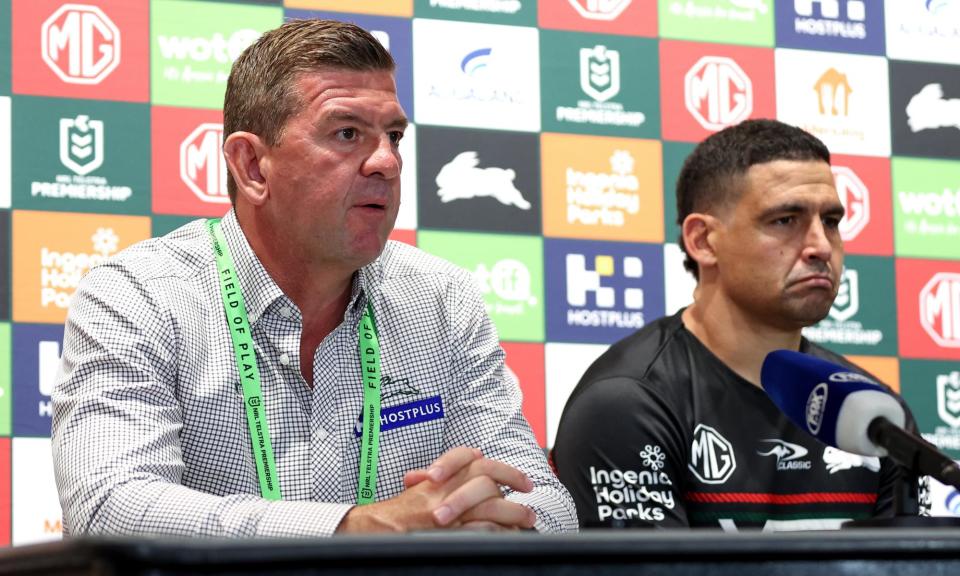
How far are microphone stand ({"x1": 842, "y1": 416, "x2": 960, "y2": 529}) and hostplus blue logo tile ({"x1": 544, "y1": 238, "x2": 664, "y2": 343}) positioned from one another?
170cm

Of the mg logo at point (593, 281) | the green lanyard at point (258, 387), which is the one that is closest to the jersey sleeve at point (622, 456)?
the mg logo at point (593, 281)

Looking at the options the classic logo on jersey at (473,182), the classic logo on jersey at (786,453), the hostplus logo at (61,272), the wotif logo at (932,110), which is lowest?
the classic logo on jersey at (786,453)

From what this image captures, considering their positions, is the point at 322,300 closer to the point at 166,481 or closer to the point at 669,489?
the point at 166,481

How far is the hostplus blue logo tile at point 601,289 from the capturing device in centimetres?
336

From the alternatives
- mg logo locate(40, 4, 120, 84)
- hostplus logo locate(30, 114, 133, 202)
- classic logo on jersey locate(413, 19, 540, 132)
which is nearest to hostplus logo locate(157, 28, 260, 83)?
mg logo locate(40, 4, 120, 84)

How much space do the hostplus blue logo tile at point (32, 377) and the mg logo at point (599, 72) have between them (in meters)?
1.46

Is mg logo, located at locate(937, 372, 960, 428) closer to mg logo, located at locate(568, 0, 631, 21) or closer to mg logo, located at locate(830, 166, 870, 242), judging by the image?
mg logo, located at locate(830, 166, 870, 242)

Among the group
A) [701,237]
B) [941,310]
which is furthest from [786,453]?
[941,310]

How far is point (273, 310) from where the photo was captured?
7.52ft

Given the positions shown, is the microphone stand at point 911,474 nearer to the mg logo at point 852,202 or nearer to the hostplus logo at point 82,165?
the hostplus logo at point 82,165

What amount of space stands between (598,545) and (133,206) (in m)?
2.38

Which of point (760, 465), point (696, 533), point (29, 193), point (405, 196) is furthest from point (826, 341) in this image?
point (696, 533)

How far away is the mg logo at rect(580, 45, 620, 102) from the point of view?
3.50 meters

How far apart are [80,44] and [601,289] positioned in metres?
1.35
